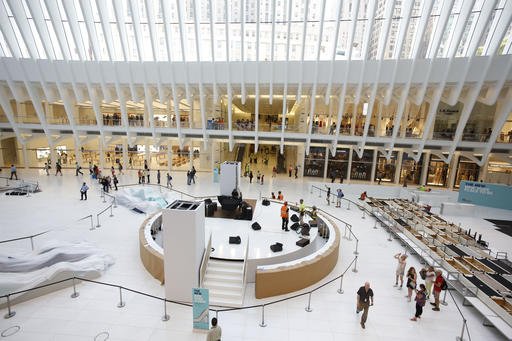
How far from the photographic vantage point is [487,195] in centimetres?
1802

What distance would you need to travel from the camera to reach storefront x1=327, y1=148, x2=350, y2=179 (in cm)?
2636

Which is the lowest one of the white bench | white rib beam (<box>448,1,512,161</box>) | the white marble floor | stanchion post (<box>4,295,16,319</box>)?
the white marble floor

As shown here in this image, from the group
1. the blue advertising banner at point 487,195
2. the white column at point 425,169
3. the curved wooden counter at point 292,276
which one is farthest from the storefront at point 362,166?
the curved wooden counter at point 292,276

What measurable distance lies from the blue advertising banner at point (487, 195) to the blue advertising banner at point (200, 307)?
2015 cm

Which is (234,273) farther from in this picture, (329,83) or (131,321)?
A: (329,83)

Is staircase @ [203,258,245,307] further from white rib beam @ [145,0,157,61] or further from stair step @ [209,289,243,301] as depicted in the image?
white rib beam @ [145,0,157,61]

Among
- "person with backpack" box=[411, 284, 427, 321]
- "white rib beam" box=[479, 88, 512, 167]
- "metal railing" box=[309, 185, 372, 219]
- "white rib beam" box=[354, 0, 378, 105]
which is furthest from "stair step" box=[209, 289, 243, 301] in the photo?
"white rib beam" box=[479, 88, 512, 167]

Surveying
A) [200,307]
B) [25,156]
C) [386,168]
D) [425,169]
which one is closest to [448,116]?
[425,169]

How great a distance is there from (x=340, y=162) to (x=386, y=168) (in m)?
4.48

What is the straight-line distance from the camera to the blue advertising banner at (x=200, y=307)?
6250 mm

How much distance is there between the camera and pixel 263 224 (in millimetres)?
12539

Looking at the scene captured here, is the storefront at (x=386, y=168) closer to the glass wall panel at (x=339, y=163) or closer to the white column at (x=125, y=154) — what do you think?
the glass wall panel at (x=339, y=163)

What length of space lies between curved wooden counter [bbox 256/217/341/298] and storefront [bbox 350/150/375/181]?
61.3 ft

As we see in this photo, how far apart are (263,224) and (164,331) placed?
673 centimetres
